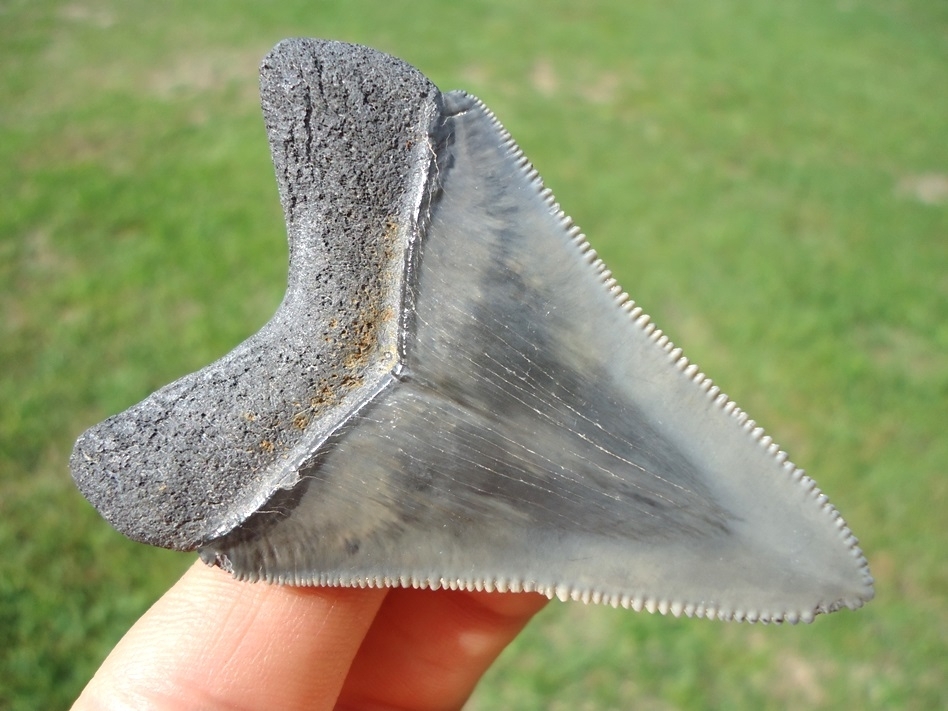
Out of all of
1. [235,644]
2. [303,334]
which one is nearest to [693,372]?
[303,334]

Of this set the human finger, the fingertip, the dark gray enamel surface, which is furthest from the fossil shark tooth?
the human finger

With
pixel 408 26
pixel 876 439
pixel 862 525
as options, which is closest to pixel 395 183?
pixel 862 525

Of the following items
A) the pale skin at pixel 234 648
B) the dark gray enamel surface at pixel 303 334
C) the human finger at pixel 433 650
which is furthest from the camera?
the human finger at pixel 433 650

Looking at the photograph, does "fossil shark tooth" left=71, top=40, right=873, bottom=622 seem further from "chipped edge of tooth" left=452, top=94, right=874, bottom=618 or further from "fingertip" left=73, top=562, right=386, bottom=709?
"fingertip" left=73, top=562, right=386, bottom=709

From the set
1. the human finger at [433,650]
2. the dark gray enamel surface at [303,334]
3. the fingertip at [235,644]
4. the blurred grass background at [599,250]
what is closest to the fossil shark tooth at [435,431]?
the dark gray enamel surface at [303,334]

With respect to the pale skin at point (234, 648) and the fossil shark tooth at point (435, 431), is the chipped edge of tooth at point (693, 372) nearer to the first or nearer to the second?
the fossil shark tooth at point (435, 431)

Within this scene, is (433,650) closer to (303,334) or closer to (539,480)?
(539,480)
